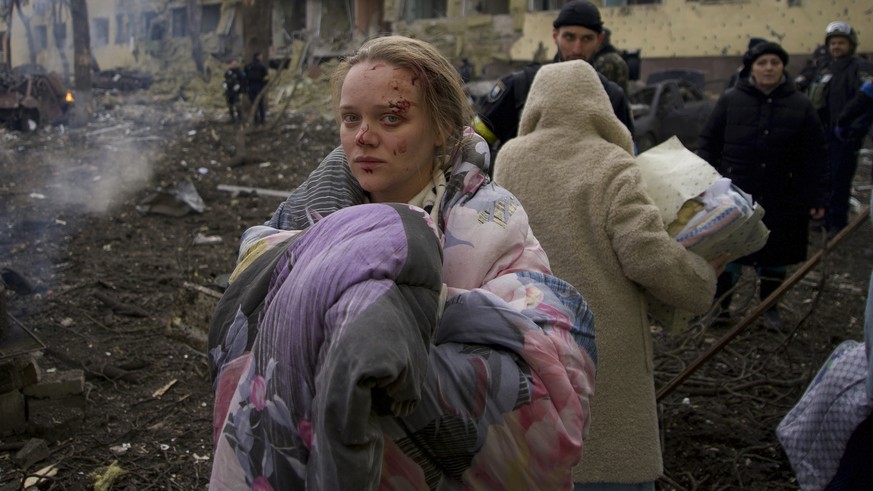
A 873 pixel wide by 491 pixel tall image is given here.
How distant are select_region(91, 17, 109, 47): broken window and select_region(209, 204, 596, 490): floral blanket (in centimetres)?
4118

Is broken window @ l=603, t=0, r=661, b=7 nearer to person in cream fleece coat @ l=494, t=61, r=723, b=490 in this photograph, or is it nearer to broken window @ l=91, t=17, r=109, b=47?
person in cream fleece coat @ l=494, t=61, r=723, b=490

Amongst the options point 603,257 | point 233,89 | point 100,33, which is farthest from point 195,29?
point 603,257

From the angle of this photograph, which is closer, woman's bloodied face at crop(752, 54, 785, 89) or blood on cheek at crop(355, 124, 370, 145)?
blood on cheek at crop(355, 124, 370, 145)

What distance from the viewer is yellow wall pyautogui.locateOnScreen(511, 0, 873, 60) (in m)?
20.6

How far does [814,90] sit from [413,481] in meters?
8.76

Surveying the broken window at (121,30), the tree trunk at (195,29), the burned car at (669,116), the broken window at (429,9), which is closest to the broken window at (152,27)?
the broken window at (121,30)

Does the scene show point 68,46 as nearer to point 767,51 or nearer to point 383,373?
point 767,51

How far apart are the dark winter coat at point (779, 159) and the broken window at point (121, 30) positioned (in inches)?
1518

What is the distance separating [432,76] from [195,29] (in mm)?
39310

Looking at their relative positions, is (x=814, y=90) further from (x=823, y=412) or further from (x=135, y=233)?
(x=135, y=233)

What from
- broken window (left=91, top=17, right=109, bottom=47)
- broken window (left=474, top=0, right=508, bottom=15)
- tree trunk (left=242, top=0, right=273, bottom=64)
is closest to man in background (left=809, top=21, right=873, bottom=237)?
tree trunk (left=242, top=0, right=273, bottom=64)

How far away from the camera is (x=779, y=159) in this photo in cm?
515

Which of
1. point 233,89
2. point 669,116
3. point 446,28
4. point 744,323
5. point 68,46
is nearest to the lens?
point 744,323

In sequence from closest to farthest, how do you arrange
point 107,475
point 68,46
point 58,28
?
point 107,475
point 58,28
point 68,46
